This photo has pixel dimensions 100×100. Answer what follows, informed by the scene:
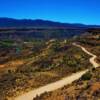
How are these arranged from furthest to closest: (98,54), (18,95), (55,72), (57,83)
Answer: (98,54), (55,72), (57,83), (18,95)

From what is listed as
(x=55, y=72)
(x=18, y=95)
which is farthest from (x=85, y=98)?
(x=55, y=72)

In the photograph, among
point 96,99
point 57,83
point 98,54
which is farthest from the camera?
point 98,54

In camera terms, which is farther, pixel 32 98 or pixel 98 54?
pixel 98 54

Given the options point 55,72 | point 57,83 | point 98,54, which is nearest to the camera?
point 57,83

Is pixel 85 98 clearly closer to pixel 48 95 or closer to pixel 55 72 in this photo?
pixel 48 95

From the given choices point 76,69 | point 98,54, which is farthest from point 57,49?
point 76,69

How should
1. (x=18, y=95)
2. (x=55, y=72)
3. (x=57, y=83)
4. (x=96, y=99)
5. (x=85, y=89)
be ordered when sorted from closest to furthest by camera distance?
(x=96, y=99) < (x=85, y=89) < (x=18, y=95) < (x=57, y=83) < (x=55, y=72)

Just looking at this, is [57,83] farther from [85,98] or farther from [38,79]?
[85,98]

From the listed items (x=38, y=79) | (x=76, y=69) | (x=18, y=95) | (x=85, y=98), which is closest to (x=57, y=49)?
(x=76, y=69)

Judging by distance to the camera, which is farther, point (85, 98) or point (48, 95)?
point (48, 95)
